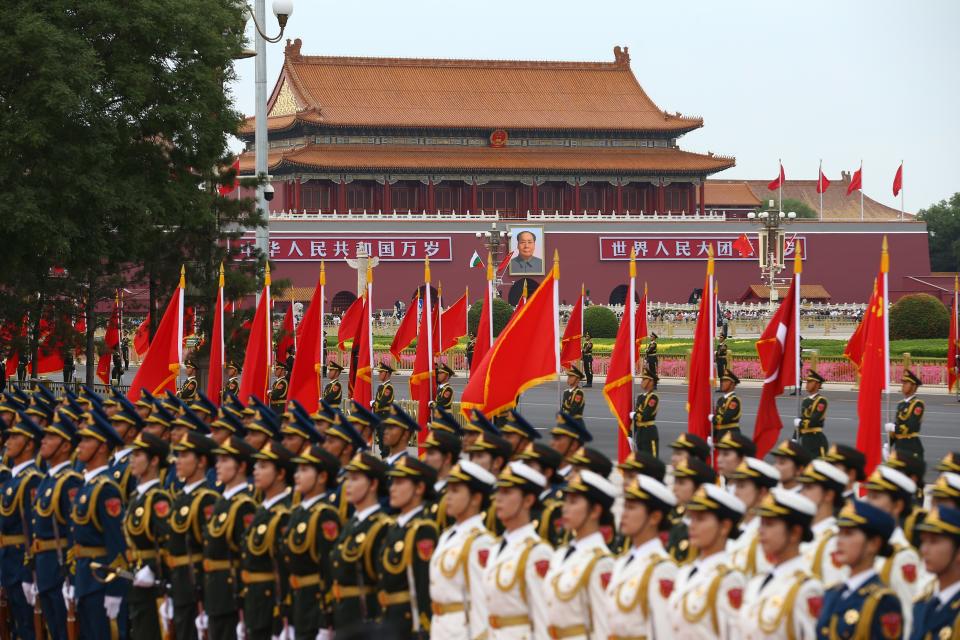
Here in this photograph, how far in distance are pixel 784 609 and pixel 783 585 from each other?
93 mm

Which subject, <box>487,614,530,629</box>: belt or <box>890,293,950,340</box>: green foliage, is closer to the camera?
<box>487,614,530,629</box>: belt

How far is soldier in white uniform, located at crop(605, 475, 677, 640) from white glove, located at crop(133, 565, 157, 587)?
2.63 m

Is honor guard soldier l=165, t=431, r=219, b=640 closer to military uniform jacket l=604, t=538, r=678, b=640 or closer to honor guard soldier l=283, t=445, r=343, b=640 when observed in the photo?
honor guard soldier l=283, t=445, r=343, b=640

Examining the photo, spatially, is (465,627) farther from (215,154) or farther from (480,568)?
(215,154)

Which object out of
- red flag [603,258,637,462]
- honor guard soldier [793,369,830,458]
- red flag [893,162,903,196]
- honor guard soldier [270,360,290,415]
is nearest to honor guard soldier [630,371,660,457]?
honor guard soldier [793,369,830,458]

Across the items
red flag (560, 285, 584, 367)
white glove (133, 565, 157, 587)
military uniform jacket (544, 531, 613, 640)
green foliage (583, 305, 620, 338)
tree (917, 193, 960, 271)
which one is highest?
tree (917, 193, 960, 271)

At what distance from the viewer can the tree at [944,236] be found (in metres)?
67.0

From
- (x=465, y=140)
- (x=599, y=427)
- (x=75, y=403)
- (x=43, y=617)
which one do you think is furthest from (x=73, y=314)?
(x=465, y=140)

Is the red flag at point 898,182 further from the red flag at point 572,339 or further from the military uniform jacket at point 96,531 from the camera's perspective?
the military uniform jacket at point 96,531

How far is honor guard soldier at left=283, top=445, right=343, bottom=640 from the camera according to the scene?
600cm

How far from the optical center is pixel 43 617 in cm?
754

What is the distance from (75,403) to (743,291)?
155 feet

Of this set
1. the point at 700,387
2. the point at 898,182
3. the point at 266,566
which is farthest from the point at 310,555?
the point at 898,182

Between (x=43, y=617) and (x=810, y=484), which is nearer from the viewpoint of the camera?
(x=810, y=484)
